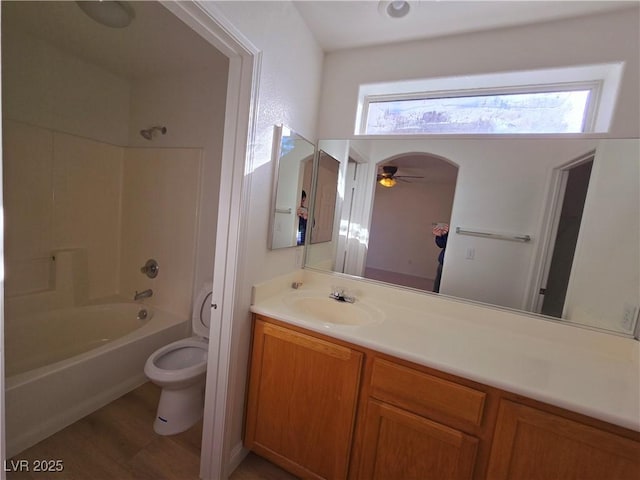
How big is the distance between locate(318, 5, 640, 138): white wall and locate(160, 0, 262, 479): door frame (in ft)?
2.30

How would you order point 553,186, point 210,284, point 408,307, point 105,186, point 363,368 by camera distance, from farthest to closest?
1. point 105,186
2. point 210,284
3. point 408,307
4. point 553,186
5. point 363,368

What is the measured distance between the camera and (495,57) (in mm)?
1485

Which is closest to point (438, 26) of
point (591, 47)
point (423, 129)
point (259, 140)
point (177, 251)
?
point (423, 129)

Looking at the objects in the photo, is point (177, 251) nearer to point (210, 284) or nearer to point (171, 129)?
point (210, 284)

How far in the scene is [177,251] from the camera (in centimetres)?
234

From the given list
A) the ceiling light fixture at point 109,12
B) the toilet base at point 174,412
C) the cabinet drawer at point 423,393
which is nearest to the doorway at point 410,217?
the cabinet drawer at point 423,393

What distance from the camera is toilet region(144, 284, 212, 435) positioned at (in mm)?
1655

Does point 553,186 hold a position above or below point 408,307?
above

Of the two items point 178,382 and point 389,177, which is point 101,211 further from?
point 389,177

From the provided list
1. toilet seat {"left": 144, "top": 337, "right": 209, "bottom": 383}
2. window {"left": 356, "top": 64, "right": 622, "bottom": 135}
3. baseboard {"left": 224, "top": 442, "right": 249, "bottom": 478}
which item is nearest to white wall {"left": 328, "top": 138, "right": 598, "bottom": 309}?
window {"left": 356, "top": 64, "right": 622, "bottom": 135}

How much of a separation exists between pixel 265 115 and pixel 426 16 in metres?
0.96

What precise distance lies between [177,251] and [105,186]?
2.95 feet

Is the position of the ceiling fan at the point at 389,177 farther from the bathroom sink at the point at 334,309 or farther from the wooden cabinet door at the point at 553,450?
the wooden cabinet door at the point at 553,450

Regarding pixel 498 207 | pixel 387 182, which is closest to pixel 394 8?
pixel 387 182
